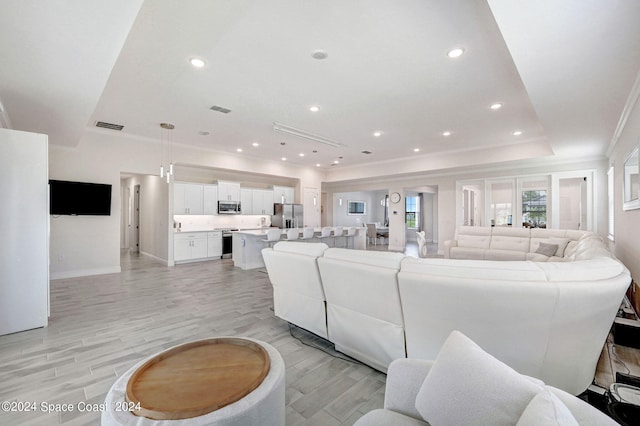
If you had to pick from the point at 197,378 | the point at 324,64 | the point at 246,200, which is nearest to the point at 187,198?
the point at 246,200

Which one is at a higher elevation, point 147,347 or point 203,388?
point 203,388

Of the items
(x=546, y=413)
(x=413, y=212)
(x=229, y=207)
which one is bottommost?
(x=546, y=413)

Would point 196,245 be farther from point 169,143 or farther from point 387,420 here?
point 387,420

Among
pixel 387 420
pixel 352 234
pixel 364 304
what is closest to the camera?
pixel 387 420

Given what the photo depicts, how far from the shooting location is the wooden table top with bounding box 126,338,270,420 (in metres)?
1.24

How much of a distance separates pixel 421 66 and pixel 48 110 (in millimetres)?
4929

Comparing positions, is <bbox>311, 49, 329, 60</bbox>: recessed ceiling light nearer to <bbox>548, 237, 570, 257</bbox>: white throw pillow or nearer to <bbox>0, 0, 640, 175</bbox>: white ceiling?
<bbox>0, 0, 640, 175</bbox>: white ceiling

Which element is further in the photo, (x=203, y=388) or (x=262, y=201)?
(x=262, y=201)

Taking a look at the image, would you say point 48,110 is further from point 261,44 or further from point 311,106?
point 311,106

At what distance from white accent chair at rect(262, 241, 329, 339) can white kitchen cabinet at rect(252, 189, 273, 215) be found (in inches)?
259

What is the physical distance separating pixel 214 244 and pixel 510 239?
25.3ft

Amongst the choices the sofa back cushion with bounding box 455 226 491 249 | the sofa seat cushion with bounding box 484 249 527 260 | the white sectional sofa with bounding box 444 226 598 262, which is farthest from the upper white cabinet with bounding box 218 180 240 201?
the sofa seat cushion with bounding box 484 249 527 260

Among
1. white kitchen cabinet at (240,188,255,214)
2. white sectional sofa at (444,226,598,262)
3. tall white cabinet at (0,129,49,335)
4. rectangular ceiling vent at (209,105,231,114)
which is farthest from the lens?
white kitchen cabinet at (240,188,255,214)

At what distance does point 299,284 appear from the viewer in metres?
2.82
